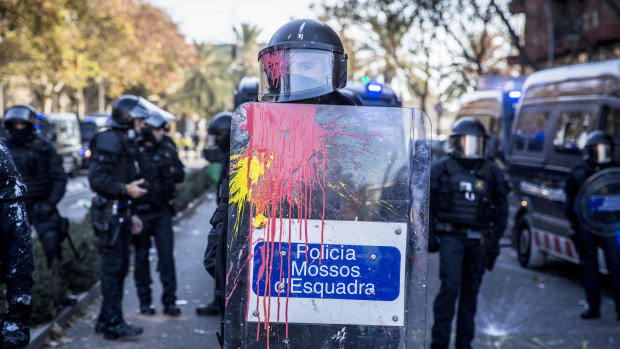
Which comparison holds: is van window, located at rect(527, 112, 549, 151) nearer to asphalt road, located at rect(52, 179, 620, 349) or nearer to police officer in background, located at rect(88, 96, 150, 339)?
asphalt road, located at rect(52, 179, 620, 349)

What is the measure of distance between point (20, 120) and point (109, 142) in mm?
1047

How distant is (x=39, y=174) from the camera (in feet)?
20.8

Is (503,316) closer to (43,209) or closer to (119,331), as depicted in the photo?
(119,331)

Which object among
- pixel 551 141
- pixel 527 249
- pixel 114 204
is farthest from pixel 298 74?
pixel 527 249

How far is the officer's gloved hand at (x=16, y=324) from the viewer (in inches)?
106

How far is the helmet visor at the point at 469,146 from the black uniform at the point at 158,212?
2663mm

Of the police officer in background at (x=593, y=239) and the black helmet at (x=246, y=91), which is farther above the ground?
the black helmet at (x=246, y=91)

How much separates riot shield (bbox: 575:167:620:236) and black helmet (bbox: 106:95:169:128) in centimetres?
442

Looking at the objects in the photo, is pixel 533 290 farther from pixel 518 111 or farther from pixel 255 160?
pixel 255 160

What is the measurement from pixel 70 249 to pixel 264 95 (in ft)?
16.6

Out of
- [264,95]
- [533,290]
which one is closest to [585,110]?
[533,290]

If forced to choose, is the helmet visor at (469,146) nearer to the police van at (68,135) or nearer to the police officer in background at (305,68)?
the police officer in background at (305,68)

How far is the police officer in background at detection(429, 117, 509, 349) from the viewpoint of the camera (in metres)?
5.31

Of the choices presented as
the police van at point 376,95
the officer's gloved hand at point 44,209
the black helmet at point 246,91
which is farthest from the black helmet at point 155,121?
the police van at point 376,95
